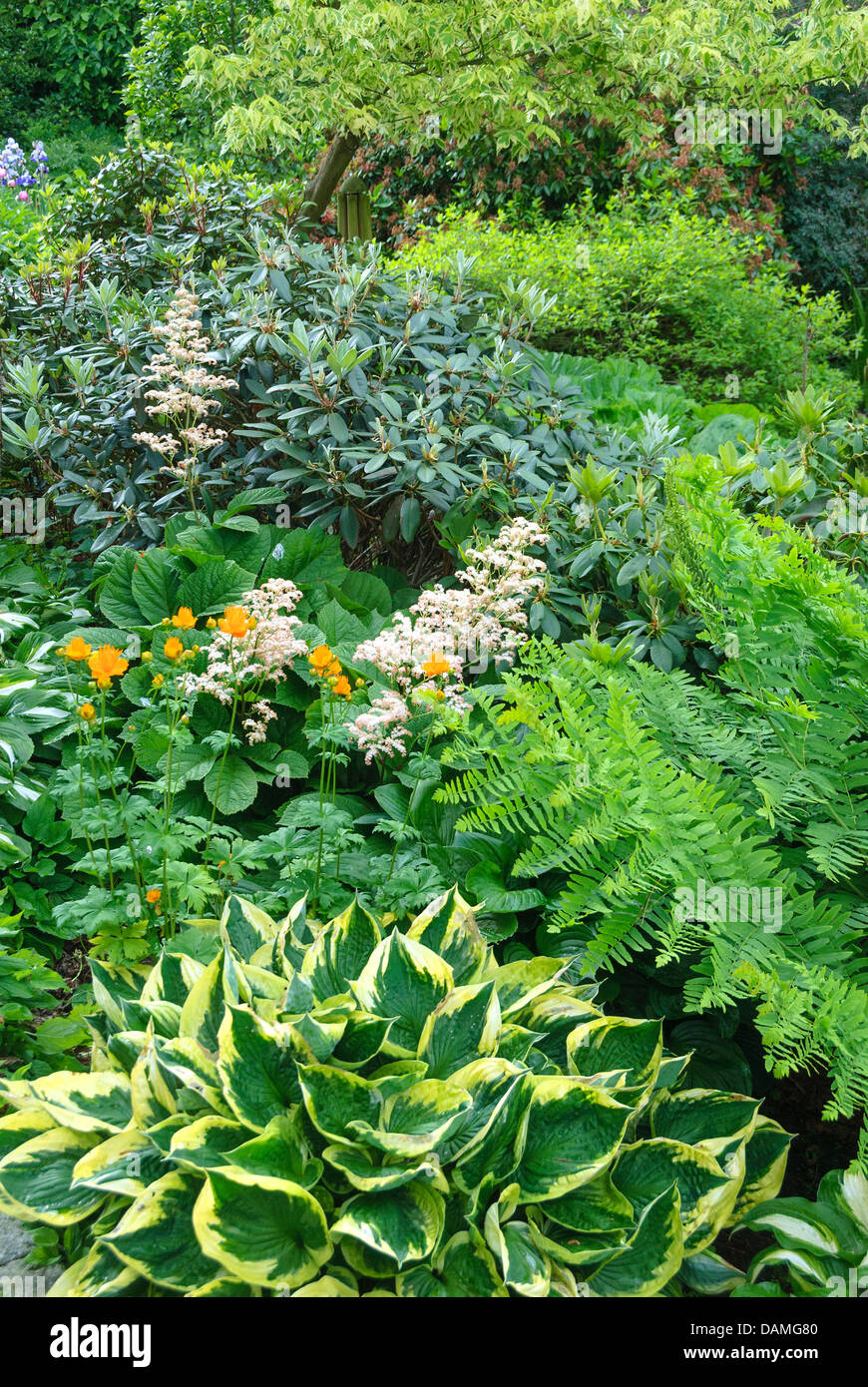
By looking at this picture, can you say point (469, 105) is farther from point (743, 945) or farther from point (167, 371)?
point (743, 945)

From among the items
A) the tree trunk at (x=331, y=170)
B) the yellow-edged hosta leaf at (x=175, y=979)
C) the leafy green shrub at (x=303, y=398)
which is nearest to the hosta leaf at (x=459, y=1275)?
the yellow-edged hosta leaf at (x=175, y=979)

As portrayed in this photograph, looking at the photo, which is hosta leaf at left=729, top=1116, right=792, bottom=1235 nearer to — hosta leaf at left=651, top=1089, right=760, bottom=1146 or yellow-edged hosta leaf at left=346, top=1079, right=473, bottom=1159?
hosta leaf at left=651, top=1089, right=760, bottom=1146

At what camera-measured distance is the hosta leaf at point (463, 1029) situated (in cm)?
174

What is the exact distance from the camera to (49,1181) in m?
1.65

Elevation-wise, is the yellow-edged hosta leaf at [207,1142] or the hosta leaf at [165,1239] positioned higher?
the yellow-edged hosta leaf at [207,1142]

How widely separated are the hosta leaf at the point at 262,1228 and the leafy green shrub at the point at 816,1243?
27.2 inches

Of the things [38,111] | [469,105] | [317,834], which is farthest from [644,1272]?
[38,111]

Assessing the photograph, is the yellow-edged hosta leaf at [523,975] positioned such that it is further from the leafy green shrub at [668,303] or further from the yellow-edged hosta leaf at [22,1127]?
the leafy green shrub at [668,303]

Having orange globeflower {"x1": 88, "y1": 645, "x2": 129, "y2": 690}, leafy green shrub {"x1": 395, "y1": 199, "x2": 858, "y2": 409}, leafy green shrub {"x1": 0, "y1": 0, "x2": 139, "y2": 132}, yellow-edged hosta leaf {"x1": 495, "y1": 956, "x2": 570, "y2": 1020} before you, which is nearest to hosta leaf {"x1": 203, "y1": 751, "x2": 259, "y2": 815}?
orange globeflower {"x1": 88, "y1": 645, "x2": 129, "y2": 690}

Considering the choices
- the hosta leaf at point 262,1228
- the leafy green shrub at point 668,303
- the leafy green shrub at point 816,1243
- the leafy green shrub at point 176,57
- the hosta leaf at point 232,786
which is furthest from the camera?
the leafy green shrub at point 176,57

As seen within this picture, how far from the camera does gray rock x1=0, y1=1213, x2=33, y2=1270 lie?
168cm

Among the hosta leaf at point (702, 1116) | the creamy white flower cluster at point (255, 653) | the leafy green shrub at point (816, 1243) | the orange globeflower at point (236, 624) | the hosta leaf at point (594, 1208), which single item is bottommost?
the leafy green shrub at point (816, 1243)

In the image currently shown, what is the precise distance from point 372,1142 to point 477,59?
6568mm

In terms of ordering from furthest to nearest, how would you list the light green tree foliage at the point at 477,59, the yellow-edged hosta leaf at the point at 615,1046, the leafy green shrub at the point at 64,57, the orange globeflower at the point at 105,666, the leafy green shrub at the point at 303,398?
1. the leafy green shrub at the point at 64,57
2. the light green tree foliage at the point at 477,59
3. the leafy green shrub at the point at 303,398
4. the orange globeflower at the point at 105,666
5. the yellow-edged hosta leaf at the point at 615,1046
